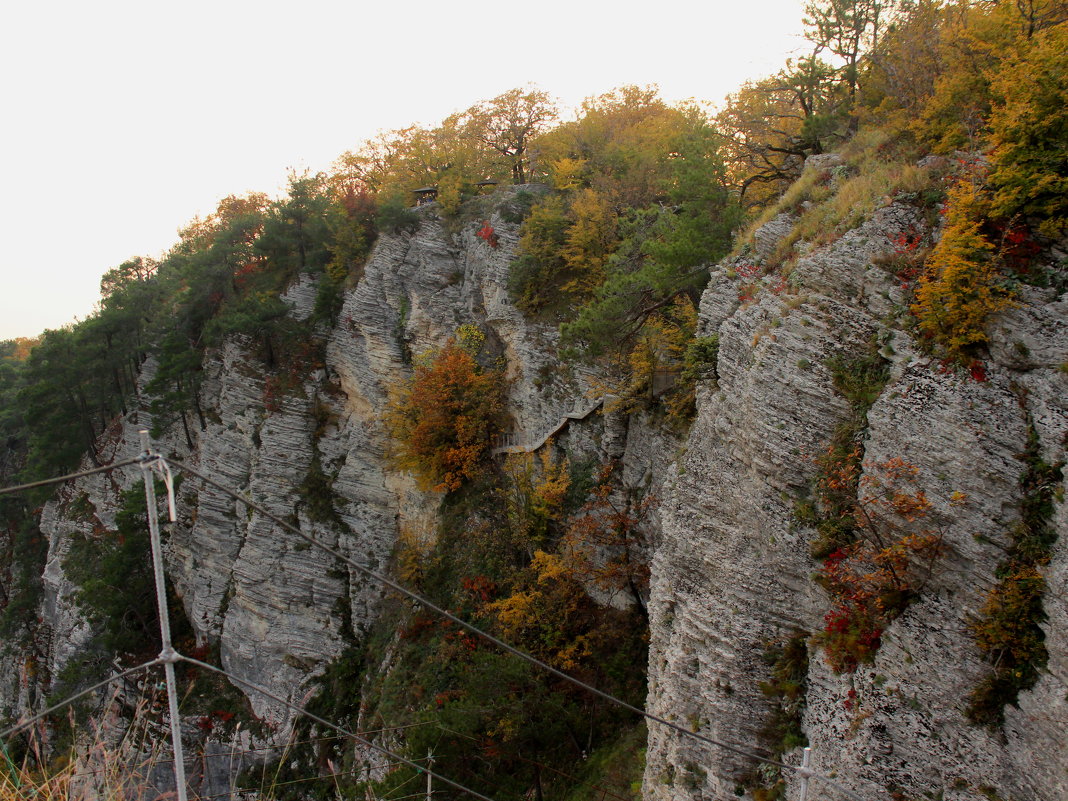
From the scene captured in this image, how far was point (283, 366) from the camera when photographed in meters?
26.5

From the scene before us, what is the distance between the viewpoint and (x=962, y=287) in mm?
6391

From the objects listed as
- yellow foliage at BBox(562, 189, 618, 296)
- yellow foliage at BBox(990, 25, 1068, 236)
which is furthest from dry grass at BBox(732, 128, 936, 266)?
yellow foliage at BBox(562, 189, 618, 296)

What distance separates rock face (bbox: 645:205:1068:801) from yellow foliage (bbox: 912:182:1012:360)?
245mm

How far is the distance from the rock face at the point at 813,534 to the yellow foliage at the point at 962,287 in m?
0.24

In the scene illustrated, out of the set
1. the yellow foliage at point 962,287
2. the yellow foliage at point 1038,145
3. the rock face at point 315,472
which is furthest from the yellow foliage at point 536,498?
the yellow foliage at point 1038,145

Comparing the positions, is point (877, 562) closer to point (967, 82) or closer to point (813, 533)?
point (813, 533)

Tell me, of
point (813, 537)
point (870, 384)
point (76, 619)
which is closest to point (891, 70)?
point (870, 384)

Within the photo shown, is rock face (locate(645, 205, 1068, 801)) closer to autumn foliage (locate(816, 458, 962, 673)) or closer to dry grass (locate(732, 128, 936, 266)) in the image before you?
autumn foliage (locate(816, 458, 962, 673))

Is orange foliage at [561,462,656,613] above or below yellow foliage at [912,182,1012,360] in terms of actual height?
below

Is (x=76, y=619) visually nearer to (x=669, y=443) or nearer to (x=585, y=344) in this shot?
(x=585, y=344)

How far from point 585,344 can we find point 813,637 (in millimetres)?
12128

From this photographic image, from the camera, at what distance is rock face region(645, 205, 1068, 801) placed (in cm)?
589

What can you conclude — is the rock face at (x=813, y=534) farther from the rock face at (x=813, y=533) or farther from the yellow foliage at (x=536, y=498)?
the yellow foliage at (x=536, y=498)

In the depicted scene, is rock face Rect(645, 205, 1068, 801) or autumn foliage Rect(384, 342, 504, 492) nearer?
rock face Rect(645, 205, 1068, 801)
